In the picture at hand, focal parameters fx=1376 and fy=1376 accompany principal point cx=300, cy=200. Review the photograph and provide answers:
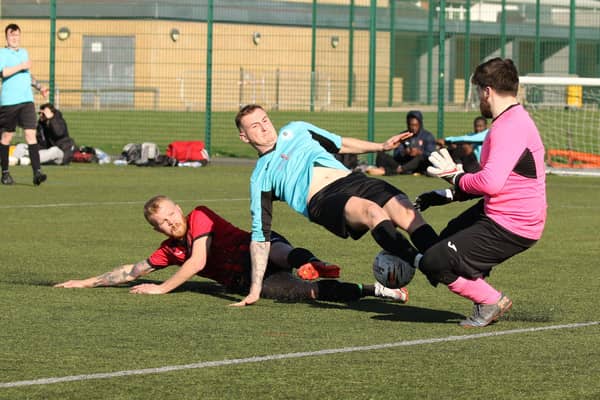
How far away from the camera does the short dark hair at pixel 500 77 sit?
780cm

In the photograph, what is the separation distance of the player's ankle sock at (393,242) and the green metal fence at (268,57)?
17.4 metres

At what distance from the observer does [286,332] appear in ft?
25.0

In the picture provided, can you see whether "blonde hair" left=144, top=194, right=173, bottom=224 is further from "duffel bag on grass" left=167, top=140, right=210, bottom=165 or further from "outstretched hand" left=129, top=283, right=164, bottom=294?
"duffel bag on grass" left=167, top=140, right=210, bottom=165

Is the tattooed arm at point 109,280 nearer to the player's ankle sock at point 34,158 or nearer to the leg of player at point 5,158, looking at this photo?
the player's ankle sock at point 34,158

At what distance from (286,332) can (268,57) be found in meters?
24.9

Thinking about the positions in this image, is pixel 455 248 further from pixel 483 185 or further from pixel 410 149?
pixel 410 149

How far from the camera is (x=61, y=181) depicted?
20531 millimetres

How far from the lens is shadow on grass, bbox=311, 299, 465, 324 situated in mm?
8266

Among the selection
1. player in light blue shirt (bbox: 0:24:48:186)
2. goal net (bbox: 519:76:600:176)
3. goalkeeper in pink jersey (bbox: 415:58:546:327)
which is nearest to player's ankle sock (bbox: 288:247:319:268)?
goalkeeper in pink jersey (bbox: 415:58:546:327)

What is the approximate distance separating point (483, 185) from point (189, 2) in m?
24.8

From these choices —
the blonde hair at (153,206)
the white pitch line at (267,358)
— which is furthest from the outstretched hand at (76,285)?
the white pitch line at (267,358)

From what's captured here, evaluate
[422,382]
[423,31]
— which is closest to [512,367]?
[422,382]

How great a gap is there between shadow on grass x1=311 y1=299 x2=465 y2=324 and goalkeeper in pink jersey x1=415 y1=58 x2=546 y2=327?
1.26 ft

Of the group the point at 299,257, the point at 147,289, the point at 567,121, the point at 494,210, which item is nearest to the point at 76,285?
the point at 147,289
